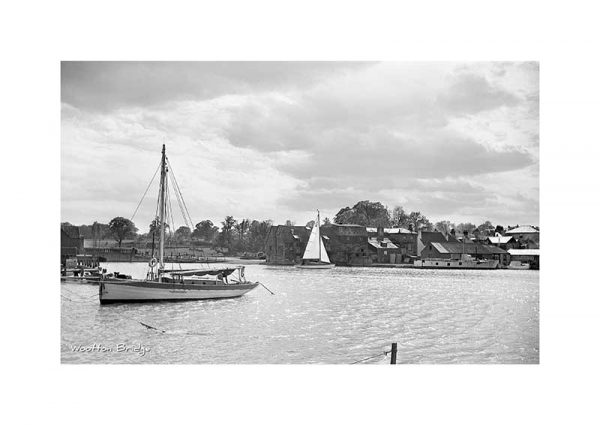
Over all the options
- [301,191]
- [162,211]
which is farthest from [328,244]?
[162,211]

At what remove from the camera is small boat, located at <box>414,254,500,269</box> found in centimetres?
779

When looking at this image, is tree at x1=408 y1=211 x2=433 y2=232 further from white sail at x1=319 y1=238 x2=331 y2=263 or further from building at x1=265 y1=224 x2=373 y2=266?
white sail at x1=319 y1=238 x2=331 y2=263

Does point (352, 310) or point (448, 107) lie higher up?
point (448, 107)

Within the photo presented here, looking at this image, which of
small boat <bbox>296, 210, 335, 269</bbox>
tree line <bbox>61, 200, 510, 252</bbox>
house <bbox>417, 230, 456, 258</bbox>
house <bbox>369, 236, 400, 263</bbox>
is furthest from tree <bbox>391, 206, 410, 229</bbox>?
small boat <bbox>296, 210, 335, 269</bbox>

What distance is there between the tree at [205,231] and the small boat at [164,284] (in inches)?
16.7

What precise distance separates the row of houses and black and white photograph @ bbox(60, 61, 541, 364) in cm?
3

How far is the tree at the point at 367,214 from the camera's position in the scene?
280 inches

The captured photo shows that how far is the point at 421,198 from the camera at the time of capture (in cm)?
718

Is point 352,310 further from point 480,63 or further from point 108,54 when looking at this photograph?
point 108,54

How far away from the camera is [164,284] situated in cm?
799

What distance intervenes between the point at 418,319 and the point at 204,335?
99.5 inches
